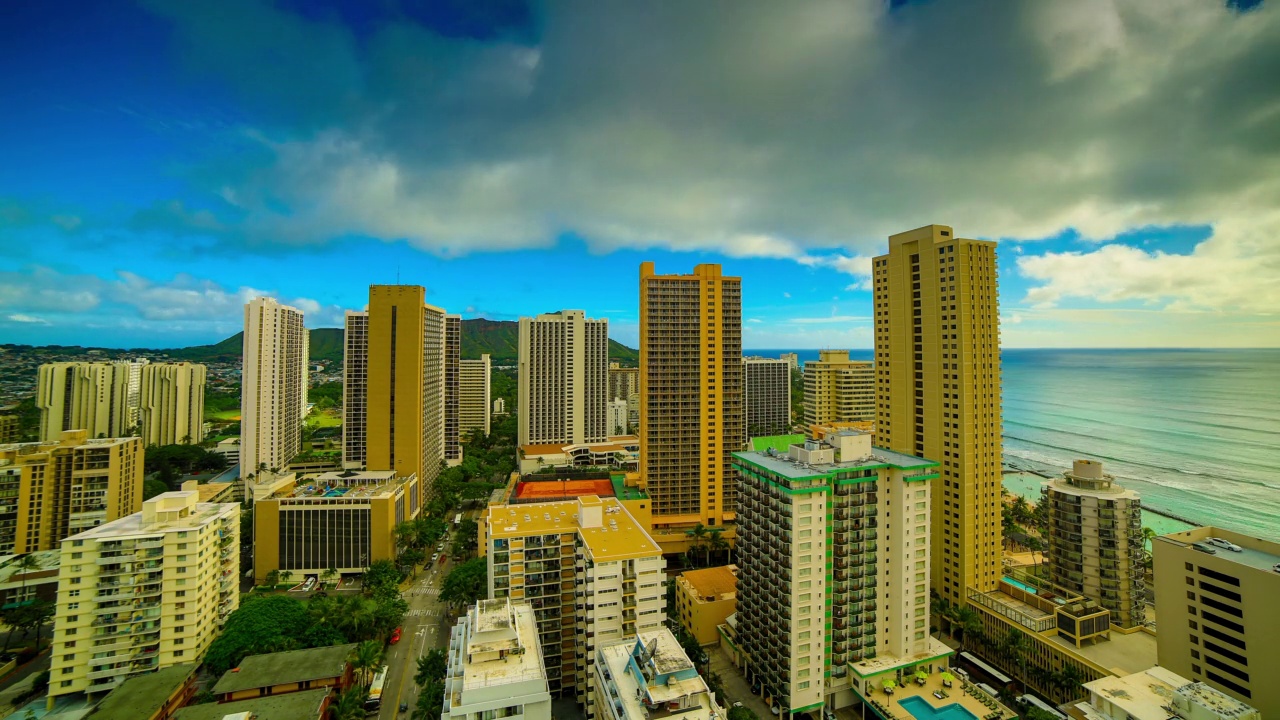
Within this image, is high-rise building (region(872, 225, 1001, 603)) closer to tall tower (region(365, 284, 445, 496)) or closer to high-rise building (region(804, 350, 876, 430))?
tall tower (region(365, 284, 445, 496))

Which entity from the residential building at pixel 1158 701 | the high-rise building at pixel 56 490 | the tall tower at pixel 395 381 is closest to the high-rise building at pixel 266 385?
the high-rise building at pixel 56 490

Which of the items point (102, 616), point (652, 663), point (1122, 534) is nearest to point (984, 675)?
point (1122, 534)

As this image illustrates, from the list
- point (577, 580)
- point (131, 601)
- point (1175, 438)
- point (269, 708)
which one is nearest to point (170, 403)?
point (131, 601)

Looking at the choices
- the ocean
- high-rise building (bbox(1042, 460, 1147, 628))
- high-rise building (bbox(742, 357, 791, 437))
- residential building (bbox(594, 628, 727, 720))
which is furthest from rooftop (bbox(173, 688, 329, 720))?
high-rise building (bbox(742, 357, 791, 437))

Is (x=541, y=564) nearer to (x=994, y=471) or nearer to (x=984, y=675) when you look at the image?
(x=984, y=675)

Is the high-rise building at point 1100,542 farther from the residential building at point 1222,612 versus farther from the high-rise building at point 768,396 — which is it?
the high-rise building at point 768,396

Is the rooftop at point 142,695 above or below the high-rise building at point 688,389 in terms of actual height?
below

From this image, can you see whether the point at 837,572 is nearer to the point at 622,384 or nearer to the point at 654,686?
the point at 654,686
